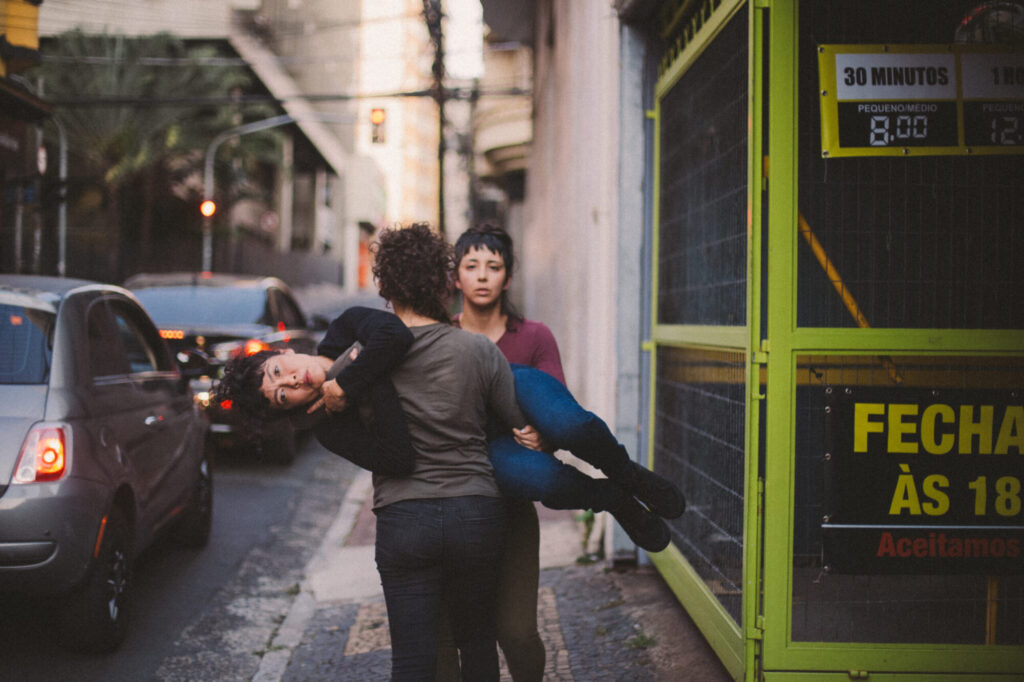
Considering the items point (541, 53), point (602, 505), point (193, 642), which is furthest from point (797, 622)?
point (541, 53)

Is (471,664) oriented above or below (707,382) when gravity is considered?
below

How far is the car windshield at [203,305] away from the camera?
9344mm

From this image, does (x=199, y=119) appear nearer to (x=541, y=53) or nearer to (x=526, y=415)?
(x=541, y=53)

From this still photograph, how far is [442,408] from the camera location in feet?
9.12

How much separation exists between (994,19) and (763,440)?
1.77m

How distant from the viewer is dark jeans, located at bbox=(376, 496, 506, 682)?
8.96ft

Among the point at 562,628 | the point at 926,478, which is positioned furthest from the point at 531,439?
the point at 562,628

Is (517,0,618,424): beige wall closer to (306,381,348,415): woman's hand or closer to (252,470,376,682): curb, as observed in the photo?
(252,470,376,682): curb

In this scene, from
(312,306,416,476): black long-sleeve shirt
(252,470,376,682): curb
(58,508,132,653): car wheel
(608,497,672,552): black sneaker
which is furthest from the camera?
(252,470,376,682): curb

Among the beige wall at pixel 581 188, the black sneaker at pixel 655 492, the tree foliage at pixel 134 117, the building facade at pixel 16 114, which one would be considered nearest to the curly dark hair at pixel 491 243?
the black sneaker at pixel 655 492

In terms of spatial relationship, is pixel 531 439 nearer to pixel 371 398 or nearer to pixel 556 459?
pixel 556 459

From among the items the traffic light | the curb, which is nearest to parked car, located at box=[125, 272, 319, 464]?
the curb

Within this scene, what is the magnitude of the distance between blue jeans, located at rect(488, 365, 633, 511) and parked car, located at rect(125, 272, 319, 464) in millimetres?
5889

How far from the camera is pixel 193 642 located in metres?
4.90
